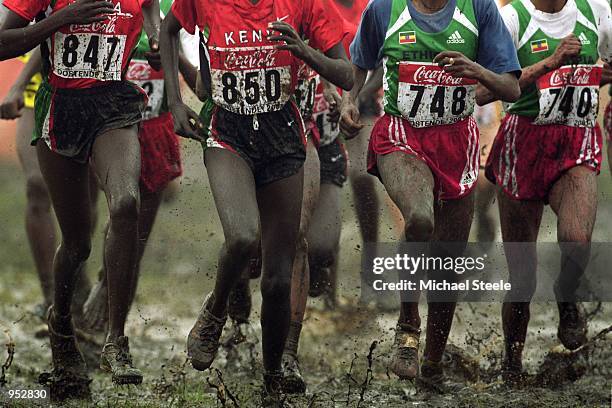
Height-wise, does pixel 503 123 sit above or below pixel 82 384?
above

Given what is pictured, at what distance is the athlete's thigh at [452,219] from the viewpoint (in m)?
9.04

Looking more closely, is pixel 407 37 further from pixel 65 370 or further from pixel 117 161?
pixel 65 370

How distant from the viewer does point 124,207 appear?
8.31 meters

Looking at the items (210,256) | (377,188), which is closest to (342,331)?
(377,188)

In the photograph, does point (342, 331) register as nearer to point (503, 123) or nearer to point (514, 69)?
point (503, 123)

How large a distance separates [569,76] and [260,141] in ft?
7.41

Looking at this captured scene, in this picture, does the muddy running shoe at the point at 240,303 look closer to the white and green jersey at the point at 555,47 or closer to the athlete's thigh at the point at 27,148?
the athlete's thigh at the point at 27,148

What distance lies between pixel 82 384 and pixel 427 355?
83.0 inches

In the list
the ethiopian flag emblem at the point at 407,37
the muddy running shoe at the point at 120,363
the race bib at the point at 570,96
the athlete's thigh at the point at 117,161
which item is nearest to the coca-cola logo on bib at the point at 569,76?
the race bib at the point at 570,96

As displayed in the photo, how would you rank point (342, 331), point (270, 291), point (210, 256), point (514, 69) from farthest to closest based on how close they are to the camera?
point (210, 256)
point (342, 331)
point (514, 69)
point (270, 291)

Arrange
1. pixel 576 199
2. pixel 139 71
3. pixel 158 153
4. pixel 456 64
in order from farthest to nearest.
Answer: pixel 158 153, pixel 139 71, pixel 576 199, pixel 456 64

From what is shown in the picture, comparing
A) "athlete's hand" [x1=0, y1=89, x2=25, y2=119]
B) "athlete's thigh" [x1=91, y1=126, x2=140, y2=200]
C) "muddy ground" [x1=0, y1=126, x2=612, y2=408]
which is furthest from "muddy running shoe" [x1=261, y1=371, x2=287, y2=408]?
"athlete's hand" [x1=0, y1=89, x2=25, y2=119]

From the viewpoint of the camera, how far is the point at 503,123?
9867 mm

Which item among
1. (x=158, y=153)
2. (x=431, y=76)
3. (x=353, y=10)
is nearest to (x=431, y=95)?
(x=431, y=76)
